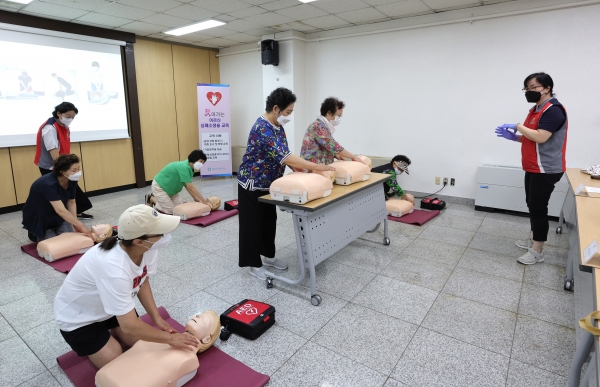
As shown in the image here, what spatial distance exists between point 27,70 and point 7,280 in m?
3.38

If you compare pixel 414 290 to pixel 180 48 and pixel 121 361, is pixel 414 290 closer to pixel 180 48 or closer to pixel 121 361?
pixel 121 361

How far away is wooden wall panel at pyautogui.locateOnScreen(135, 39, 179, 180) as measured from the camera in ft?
20.1

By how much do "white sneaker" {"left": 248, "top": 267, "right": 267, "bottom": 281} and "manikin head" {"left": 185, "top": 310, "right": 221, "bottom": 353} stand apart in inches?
32.9

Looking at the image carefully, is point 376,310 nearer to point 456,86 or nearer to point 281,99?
point 281,99

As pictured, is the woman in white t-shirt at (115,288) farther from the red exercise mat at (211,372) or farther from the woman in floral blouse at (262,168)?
the woman in floral blouse at (262,168)

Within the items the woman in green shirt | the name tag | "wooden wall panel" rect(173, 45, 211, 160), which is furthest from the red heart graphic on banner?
the name tag

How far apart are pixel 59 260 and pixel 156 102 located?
3963 millimetres

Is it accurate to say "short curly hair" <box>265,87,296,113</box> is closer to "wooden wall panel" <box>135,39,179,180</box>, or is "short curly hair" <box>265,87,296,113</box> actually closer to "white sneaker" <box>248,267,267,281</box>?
"white sneaker" <box>248,267,267,281</box>

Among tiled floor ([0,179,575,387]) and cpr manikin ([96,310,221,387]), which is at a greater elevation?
cpr manikin ([96,310,221,387])

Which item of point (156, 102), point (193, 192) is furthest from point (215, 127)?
point (193, 192)

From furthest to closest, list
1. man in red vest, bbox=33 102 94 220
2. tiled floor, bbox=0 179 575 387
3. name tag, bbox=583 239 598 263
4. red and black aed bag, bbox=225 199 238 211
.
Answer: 1. red and black aed bag, bbox=225 199 238 211
2. man in red vest, bbox=33 102 94 220
3. tiled floor, bbox=0 179 575 387
4. name tag, bbox=583 239 598 263

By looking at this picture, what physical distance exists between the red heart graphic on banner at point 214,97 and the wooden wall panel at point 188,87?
1.68ft

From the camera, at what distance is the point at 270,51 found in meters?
5.87

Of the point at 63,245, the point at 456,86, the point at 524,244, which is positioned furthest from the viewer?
the point at 456,86
